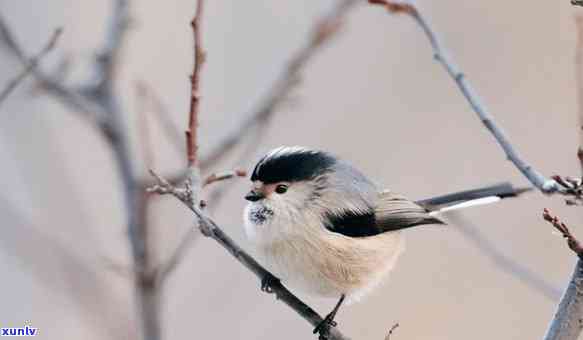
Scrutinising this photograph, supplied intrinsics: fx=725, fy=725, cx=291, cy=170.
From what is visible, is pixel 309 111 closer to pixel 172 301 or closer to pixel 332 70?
pixel 332 70

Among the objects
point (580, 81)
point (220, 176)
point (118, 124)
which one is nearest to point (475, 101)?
point (580, 81)

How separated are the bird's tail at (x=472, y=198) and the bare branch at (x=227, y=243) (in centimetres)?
87

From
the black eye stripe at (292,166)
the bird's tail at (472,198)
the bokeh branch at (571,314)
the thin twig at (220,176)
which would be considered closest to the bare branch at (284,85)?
the black eye stripe at (292,166)

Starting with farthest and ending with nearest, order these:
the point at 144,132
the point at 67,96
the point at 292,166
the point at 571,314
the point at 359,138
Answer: the point at 359,138 → the point at 292,166 → the point at 67,96 → the point at 144,132 → the point at 571,314

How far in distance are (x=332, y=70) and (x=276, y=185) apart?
257cm

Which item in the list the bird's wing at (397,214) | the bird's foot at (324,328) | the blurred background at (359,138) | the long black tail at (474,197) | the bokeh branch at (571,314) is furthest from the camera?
the blurred background at (359,138)

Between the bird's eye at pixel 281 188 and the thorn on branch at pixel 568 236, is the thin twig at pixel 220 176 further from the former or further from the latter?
the thorn on branch at pixel 568 236

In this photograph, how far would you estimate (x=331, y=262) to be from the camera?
266cm

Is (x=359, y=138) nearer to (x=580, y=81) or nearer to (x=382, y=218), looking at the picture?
(x=382, y=218)

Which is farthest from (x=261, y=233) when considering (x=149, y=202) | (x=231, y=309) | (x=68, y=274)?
(x=231, y=309)

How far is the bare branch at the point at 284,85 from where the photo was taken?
244 cm

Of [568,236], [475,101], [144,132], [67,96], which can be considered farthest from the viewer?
[67,96]

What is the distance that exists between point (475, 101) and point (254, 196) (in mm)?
1010

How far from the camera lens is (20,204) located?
4812 mm
